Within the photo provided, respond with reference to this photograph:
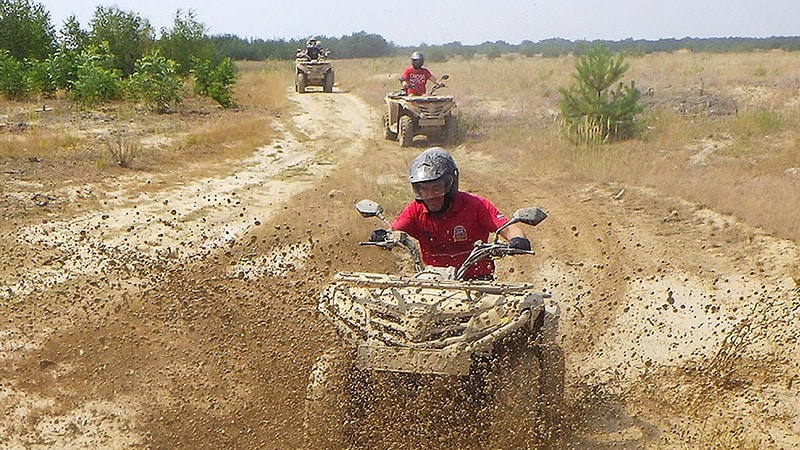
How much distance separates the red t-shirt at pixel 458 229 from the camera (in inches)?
203

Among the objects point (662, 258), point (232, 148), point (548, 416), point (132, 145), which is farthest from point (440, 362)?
point (232, 148)

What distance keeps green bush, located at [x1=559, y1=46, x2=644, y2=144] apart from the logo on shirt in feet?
34.7

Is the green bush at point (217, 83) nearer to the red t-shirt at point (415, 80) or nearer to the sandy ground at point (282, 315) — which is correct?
the red t-shirt at point (415, 80)

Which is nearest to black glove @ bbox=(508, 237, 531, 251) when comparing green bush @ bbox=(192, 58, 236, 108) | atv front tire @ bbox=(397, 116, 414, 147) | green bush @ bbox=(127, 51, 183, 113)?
atv front tire @ bbox=(397, 116, 414, 147)

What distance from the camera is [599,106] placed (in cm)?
1585

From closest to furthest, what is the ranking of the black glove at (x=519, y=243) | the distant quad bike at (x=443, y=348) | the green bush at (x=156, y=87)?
the distant quad bike at (x=443, y=348) < the black glove at (x=519, y=243) < the green bush at (x=156, y=87)

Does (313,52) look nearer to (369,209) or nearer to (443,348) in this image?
(369,209)

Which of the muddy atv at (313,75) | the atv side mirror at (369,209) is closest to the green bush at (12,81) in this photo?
the muddy atv at (313,75)

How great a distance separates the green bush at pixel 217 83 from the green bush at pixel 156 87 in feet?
4.83

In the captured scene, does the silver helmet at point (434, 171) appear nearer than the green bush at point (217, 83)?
Yes

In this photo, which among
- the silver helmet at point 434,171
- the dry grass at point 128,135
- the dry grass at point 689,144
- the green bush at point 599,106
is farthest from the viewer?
the green bush at point 599,106

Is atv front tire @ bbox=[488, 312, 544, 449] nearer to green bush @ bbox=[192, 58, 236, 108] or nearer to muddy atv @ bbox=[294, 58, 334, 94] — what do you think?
green bush @ bbox=[192, 58, 236, 108]

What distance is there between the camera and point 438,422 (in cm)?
418

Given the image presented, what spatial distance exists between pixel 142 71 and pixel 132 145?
959 cm
